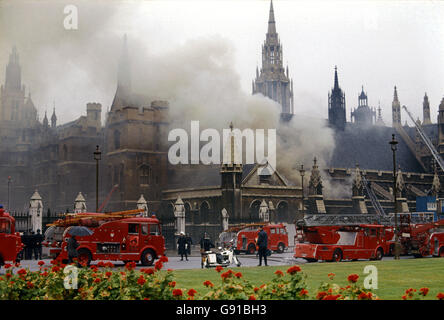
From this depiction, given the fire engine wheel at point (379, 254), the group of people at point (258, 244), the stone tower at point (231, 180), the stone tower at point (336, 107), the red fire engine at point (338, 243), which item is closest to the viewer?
the group of people at point (258, 244)

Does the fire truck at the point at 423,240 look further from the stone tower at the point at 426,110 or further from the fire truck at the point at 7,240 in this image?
the stone tower at the point at 426,110

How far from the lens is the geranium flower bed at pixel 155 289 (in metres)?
9.30

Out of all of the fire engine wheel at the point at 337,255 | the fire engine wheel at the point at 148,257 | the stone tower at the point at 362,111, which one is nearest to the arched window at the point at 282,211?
the fire engine wheel at the point at 337,255

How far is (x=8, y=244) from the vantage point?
24.2 metres

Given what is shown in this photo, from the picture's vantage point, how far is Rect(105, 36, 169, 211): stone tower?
71.3 meters

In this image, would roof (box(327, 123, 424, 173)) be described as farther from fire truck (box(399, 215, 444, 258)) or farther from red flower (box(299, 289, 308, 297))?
red flower (box(299, 289, 308, 297))

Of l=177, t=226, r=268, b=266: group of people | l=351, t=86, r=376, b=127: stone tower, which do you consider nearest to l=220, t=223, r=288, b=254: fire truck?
l=177, t=226, r=268, b=266: group of people

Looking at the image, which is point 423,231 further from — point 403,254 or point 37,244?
point 37,244

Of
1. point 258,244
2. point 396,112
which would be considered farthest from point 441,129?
point 258,244

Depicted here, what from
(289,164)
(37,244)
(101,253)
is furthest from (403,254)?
(289,164)

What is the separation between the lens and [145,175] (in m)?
72.9

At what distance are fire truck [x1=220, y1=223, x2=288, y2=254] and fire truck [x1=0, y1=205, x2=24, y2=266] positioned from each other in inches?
863

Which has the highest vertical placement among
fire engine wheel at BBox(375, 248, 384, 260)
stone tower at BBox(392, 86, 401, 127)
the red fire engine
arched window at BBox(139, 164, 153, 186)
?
stone tower at BBox(392, 86, 401, 127)

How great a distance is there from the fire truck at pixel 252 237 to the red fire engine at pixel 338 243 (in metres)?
10.3
